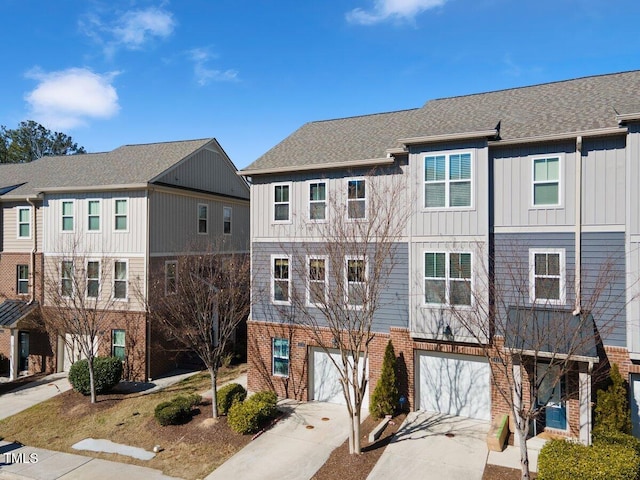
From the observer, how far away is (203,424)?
13.0 meters

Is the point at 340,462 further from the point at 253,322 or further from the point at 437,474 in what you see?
the point at 253,322

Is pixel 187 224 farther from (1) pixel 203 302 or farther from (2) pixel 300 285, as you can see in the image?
(2) pixel 300 285

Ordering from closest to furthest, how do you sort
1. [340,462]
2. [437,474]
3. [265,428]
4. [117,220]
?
[437,474] → [340,462] → [265,428] → [117,220]

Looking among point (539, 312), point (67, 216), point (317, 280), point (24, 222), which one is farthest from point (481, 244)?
point (24, 222)

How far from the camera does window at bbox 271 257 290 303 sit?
605 inches

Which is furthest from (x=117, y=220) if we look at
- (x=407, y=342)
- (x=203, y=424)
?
(x=407, y=342)

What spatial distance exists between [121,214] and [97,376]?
6.54 metres

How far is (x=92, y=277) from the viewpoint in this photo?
61.3 feet

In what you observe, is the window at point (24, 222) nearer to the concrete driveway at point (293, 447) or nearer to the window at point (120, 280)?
the window at point (120, 280)

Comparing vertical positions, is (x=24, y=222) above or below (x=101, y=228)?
above

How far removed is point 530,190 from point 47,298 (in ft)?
65.0

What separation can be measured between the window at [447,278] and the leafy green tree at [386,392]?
2.24 meters

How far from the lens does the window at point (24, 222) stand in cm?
2047

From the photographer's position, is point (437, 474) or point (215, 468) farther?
point (215, 468)
